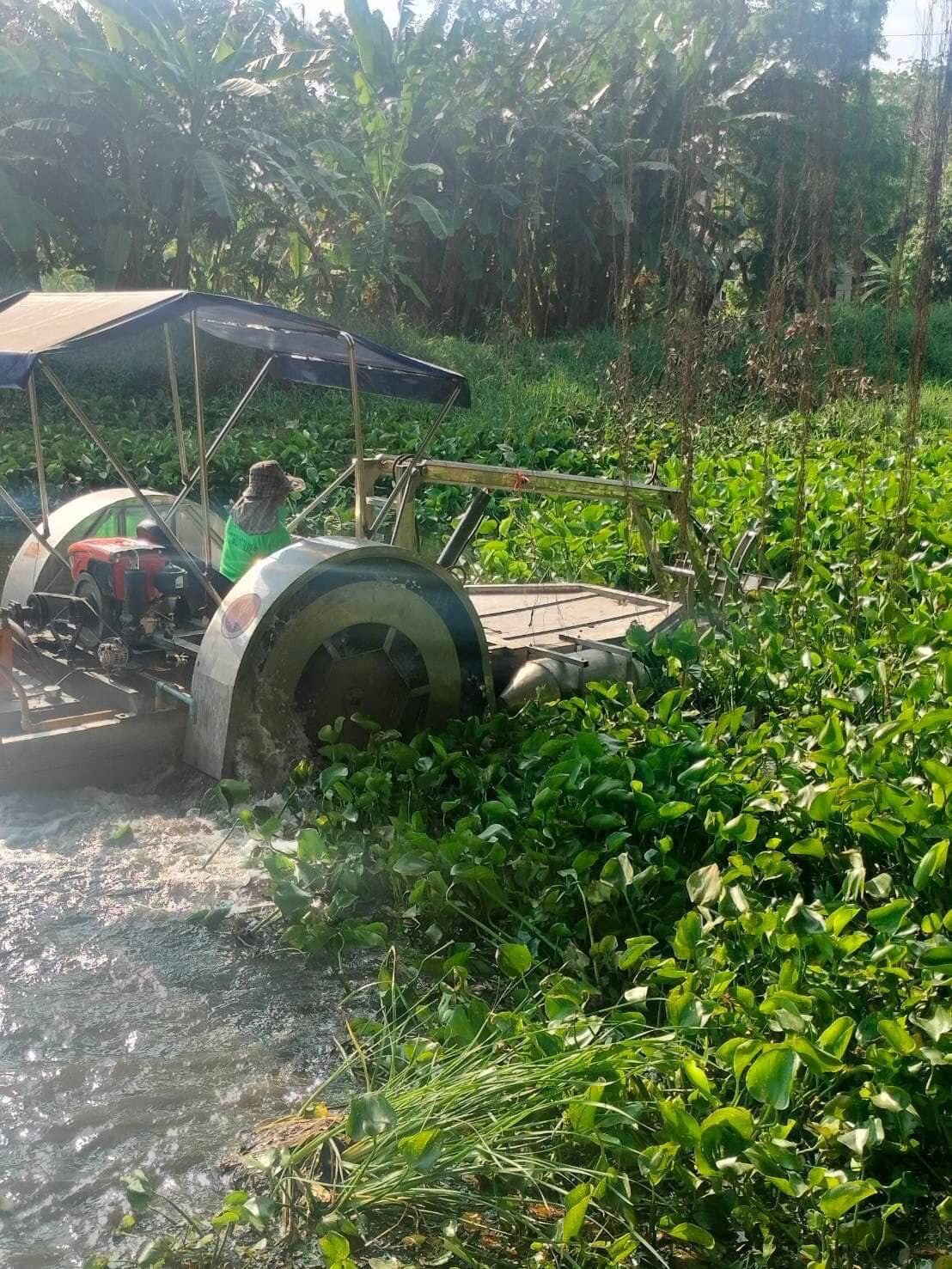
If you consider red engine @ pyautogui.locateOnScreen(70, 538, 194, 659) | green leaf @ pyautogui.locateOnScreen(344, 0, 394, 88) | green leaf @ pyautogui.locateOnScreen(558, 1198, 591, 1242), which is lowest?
green leaf @ pyautogui.locateOnScreen(558, 1198, 591, 1242)

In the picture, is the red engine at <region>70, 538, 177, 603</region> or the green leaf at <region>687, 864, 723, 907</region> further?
the red engine at <region>70, 538, 177, 603</region>

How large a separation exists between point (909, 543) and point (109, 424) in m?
10.3

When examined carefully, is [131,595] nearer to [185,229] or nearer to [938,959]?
[938,959]

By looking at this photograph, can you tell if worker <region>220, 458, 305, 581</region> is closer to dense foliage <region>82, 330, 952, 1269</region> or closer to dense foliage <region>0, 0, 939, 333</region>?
dense foliage <region>82, 330, 952, 1269</region>

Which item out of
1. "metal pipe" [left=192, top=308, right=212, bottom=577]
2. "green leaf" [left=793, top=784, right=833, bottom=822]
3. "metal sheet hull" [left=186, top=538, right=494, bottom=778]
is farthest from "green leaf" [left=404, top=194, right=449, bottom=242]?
"green leaf" [left=793, top=784, right=833, bottom=822]

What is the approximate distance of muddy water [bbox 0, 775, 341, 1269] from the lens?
124 inches

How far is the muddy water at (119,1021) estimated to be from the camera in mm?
3160

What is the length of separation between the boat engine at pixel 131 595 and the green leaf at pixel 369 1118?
3127 millimetres

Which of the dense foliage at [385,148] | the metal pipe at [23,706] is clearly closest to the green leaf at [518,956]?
the metal pipe at [23,706]

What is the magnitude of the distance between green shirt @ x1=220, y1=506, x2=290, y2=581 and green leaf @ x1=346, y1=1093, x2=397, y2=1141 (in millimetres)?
3520

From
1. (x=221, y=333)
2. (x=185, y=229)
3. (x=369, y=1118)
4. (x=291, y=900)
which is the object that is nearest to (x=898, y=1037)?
(x=369, y=1118)

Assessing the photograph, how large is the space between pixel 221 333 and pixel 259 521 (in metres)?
0.92

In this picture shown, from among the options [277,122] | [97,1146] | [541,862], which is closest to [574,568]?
[541,862]

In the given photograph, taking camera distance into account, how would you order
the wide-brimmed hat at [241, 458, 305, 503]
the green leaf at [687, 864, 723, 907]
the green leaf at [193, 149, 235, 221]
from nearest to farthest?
1. the green leaf at [687, 864, 723, 907]
2. the wide-brimmed hat at [241, 458, 305, 503]
3. the green leaf at [193, 149, 235, 221]
